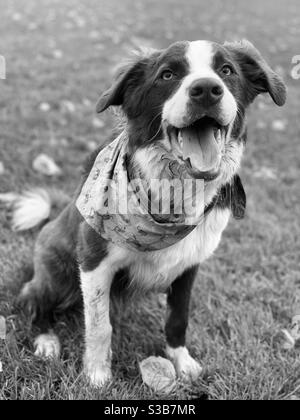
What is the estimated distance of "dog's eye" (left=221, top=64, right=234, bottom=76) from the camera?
2019 mm

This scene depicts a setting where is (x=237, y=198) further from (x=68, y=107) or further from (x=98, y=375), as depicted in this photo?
(x=68, y=107)

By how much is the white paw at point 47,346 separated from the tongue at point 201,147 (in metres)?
1.17

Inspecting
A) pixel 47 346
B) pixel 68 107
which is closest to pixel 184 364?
pixel 47 346

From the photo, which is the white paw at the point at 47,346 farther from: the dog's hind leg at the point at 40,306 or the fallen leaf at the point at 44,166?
the fallen leaf at the point at 44,166

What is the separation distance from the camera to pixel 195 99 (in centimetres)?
181

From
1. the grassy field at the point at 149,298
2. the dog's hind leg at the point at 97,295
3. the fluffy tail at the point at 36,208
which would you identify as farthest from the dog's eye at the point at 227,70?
the fluffy tail at the point at 36,208

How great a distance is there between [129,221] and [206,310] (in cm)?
94

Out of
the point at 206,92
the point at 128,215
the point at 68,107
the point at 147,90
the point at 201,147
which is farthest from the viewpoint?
the point at 68,107

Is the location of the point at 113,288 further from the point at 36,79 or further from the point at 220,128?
the point at 36,79

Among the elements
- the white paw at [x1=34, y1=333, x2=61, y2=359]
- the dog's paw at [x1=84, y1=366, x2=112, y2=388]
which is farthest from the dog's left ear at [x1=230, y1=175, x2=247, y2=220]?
the white paw at [x1=34, y1=333, x2=61, y2=359]

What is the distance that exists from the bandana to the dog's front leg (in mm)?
185

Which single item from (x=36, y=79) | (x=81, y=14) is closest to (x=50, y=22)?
(x=81, y=14)

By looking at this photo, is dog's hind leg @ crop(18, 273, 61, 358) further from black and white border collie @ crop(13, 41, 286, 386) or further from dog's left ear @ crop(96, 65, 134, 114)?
dog's left ear @ crop(96, 65, 134, 114)

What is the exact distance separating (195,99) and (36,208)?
1.71 m
